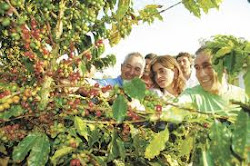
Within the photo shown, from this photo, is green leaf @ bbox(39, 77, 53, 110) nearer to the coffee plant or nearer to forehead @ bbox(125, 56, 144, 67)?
the coffee plant

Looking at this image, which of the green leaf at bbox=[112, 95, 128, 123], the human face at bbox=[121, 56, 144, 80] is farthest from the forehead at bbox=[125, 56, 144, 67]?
the green leaf at bbox=[112, 95, 128, 123]

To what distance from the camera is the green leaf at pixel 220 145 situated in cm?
118

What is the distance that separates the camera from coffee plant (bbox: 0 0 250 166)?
1.31 meters

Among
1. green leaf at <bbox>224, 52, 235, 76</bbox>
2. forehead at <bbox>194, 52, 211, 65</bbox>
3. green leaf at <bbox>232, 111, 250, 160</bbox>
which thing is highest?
forehead at <bbox>194, 52, 211, 65</bbox>

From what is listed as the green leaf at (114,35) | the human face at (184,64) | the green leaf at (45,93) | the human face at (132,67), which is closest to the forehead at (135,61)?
the human face at (132,67)

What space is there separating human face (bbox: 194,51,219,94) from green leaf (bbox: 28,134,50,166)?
1.97 m

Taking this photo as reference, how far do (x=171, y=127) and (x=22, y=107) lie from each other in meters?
0.85

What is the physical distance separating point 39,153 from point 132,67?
2.77 meters

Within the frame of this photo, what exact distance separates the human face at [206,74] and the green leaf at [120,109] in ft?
6.22

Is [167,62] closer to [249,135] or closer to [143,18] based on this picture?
[143,18]

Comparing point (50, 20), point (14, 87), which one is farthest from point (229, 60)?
point (50, 20)

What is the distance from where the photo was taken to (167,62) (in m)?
4.01

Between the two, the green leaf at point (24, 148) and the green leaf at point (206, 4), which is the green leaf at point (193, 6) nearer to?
the green leaf at point (206, 4)

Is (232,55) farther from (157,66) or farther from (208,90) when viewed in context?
(157,66)
